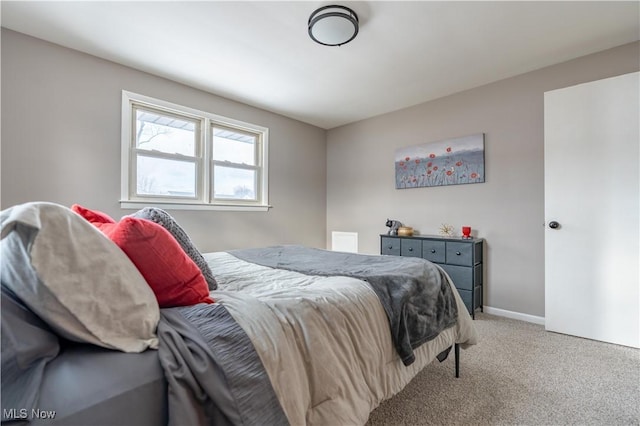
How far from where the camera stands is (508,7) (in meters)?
2.01

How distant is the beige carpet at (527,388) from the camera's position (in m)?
1.48

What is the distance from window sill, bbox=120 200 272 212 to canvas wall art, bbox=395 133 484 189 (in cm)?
195

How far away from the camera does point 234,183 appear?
369 centimetres

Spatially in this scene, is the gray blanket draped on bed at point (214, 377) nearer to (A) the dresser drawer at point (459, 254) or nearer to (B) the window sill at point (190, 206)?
(B) the window sill at point (190, 206)

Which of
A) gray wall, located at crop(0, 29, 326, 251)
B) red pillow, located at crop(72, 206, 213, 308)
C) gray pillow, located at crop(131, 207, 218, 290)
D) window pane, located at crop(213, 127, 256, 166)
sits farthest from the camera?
window pane, located at crop(213, 127, 256, 166)

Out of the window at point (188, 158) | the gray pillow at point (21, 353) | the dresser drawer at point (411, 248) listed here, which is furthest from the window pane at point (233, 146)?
the gray pillow at point (21, 353)

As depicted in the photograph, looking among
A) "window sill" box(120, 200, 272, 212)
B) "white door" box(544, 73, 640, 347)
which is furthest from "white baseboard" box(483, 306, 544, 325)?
"window sill" box(120, 200, 272, 212)

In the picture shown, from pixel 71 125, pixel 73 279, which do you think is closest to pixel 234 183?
pixel 71 125

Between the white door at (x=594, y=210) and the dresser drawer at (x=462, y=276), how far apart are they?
0.65 metres

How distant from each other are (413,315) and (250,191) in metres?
2.95

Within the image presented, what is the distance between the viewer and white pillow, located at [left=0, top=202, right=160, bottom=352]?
2.09 ft

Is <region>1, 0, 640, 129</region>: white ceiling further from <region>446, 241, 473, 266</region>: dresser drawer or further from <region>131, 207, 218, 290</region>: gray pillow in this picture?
<region>446, 241, 473, 266</region>: dresser drawer

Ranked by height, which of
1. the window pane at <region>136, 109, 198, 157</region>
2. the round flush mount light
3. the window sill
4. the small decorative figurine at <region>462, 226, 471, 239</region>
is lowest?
the small decorative figurine at <region>462, 226, 471, 239</region>

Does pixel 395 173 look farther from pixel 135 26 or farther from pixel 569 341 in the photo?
pixel 135 26
